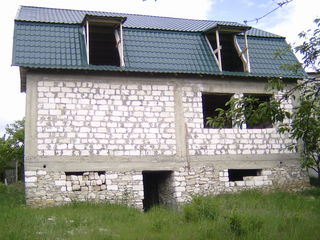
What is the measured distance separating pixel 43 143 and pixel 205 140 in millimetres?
5441

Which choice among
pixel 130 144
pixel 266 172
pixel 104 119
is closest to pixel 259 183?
pixel 266 172

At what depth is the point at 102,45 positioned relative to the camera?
55.2ft

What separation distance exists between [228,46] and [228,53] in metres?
0.48

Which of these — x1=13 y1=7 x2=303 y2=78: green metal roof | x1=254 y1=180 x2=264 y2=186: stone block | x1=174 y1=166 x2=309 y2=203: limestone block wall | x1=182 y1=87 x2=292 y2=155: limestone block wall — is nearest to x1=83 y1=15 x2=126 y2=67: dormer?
x1=13 y1=7 x2=303 y2=78: green metal roof

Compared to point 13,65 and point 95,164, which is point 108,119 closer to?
point 95,164

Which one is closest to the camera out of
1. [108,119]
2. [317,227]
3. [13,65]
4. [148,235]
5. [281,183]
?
[148,235]

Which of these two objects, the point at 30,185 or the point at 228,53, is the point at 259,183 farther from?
the point at 30,185

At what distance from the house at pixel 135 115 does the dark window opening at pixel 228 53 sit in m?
0.15

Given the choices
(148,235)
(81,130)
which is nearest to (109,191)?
(81,130)

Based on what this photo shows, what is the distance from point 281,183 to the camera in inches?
587

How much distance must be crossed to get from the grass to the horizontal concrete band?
133cm

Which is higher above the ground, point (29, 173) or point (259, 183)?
point (29, 173)

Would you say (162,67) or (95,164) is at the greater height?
(162,67)

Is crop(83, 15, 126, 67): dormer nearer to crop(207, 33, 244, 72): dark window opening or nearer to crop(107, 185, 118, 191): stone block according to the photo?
crop(207, 33, 244, 72): dark window opening
